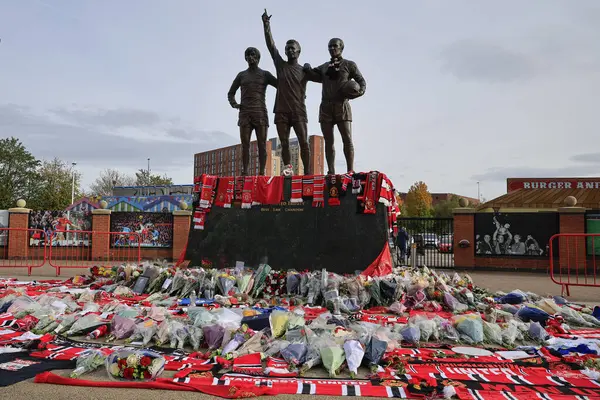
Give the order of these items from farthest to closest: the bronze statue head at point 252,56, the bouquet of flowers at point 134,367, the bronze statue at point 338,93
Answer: the bronze statue head at point 252,56, the bronze statue at point 338,93, the bouquet of flowers at point 134,367

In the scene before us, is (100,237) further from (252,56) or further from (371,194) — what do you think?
(371,194)

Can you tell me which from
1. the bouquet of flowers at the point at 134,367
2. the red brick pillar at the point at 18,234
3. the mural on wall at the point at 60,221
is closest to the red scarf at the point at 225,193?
the bouquet of flowers at the point at 134,367

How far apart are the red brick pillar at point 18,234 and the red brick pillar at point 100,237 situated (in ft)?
8.20

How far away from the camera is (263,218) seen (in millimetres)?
8133

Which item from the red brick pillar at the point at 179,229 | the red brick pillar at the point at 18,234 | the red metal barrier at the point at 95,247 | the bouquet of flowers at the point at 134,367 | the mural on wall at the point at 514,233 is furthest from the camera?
the red brick pillar at the point at 179,229

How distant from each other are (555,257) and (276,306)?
481 inches

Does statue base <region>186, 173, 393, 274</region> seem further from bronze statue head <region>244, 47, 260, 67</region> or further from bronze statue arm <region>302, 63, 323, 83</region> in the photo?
bronze statue head <region>244, 47, 260, 67</region>

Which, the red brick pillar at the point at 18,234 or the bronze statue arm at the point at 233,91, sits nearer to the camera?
the bronze statue arm at the point at 233,91

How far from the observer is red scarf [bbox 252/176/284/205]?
26.8ft

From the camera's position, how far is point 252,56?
8.71m

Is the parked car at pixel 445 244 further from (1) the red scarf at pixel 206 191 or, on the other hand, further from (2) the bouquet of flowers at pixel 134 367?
(2) the bouquet of flowers at pixel 134 367

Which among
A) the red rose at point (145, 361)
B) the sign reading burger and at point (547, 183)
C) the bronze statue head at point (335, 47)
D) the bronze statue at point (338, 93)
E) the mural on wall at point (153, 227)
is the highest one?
the sign reading burger and at point (547, 183)

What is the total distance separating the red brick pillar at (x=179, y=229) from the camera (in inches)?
717

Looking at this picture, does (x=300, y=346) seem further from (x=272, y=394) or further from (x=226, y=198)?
(x=226, y=198)
